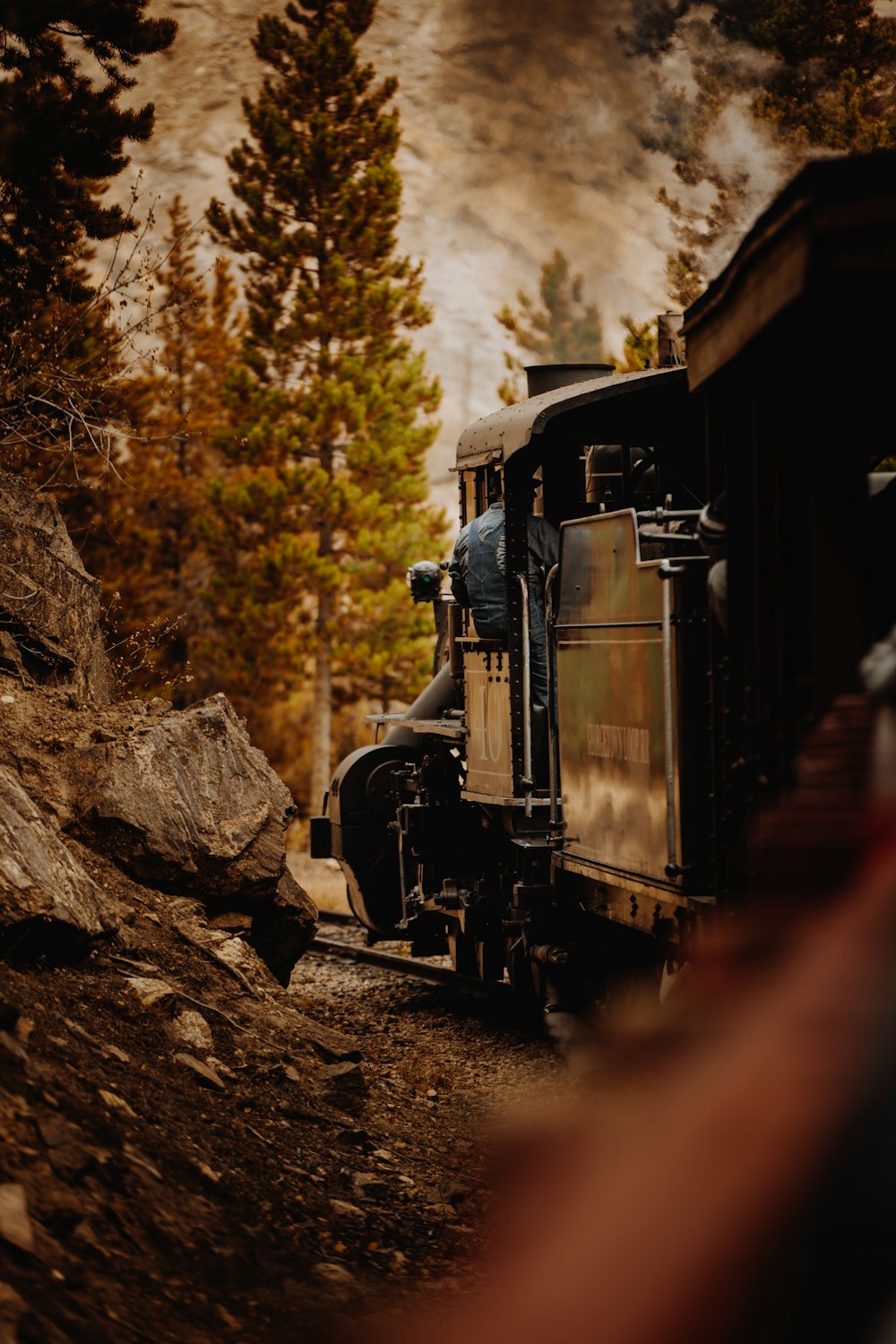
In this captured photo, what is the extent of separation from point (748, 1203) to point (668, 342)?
7.95 metres

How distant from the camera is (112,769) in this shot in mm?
8219

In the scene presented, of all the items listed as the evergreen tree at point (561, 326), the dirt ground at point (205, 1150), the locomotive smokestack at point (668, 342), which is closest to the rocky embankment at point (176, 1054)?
the dirt ground at point (205, 1150)

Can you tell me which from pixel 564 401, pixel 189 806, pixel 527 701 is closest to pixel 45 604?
pixel 189 806

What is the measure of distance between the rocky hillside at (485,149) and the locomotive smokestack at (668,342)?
80.0m

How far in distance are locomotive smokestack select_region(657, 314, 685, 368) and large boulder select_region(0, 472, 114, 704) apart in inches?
168

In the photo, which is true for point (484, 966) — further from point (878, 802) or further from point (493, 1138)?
point (878, 802)

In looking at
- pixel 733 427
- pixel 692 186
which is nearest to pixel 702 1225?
pixel 733 427

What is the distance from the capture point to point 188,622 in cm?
3027

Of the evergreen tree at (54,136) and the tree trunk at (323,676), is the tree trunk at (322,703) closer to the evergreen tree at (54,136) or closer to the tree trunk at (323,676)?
the tree trunk at (323,676)

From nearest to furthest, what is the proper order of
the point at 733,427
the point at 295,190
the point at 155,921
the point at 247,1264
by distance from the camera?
the point at 247,1264 < the point at 733,427 < the point at 155,921 < the point at 295,190


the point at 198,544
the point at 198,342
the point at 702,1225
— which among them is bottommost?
the point at 702,1225

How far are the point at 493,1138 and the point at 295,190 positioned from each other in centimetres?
2513

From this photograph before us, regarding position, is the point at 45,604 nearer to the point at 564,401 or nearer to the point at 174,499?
the point at 564,401

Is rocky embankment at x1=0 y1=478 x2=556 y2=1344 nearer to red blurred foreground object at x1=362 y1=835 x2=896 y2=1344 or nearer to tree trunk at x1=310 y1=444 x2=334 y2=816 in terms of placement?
red blurred foreground object at x1=362 y1=835 x2=896 y2=1344
